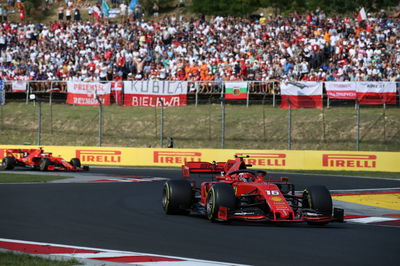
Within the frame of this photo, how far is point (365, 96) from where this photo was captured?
3259 centimetres

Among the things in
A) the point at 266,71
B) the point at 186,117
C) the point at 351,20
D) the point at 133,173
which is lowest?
the point at 133,173

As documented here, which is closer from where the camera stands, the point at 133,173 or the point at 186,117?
the point at 133,173

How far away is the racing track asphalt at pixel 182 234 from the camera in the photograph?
911 cm

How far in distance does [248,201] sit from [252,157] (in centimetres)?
1877

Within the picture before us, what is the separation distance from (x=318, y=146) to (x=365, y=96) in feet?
10.1

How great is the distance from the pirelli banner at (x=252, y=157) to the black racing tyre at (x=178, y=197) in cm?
1628

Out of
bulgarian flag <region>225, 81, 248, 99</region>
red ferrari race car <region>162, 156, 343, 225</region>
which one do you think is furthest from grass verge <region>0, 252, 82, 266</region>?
bulgarian flag <region>225, 81, 248, 99</region>

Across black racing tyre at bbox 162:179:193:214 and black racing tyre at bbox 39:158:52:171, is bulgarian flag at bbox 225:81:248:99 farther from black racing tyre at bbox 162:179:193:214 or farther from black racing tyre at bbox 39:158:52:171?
black racing tyre at bbox 162:179:193:214

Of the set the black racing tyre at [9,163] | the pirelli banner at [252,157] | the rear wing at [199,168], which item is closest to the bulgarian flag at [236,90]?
the pirelli banner at [252,157]

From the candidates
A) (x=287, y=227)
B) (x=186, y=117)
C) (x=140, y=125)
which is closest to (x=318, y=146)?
(x=186, y=117)

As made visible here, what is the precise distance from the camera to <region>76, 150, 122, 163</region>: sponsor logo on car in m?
33.5

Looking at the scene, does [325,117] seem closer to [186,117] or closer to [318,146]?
[318,146]

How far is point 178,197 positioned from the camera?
1393 cm

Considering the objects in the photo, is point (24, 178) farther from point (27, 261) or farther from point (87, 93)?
point (27, 261)
